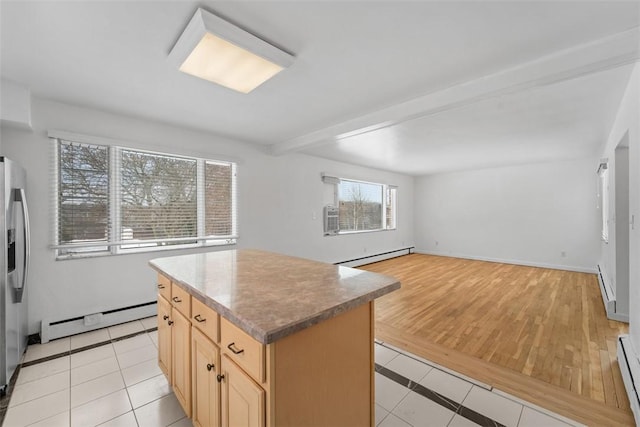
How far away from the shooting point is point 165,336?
1.85 m

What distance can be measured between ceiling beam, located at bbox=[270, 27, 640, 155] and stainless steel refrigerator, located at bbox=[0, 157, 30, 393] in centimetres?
313

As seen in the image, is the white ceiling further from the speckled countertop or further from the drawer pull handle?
the drawer pull handle

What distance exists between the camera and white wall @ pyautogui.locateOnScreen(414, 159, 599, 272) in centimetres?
543

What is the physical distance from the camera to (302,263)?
1913 millimetres

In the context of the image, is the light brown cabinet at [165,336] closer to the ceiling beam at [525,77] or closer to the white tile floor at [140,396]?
the white tile floor at [140,396]

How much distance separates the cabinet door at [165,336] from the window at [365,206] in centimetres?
416

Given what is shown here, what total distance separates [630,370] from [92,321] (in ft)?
15.3

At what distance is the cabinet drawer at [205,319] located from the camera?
4.01ft

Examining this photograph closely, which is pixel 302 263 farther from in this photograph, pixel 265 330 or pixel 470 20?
pixel 470 20

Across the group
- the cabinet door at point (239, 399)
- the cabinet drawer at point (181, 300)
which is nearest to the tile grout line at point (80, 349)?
the cabinet drawer at point (181, 300)

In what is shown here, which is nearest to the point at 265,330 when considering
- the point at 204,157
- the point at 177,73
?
the point at 177,73

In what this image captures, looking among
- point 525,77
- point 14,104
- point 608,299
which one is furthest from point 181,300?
point 608,299

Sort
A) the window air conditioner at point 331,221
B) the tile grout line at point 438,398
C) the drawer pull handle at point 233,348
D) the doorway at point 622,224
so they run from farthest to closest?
1. the window air conditioner at point 331,221
2. the doorway at point 622,224
3. the tile grout line at point 438,398
4. the drawer pull handle at point 233,348

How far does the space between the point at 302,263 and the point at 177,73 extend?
72.6 inches
